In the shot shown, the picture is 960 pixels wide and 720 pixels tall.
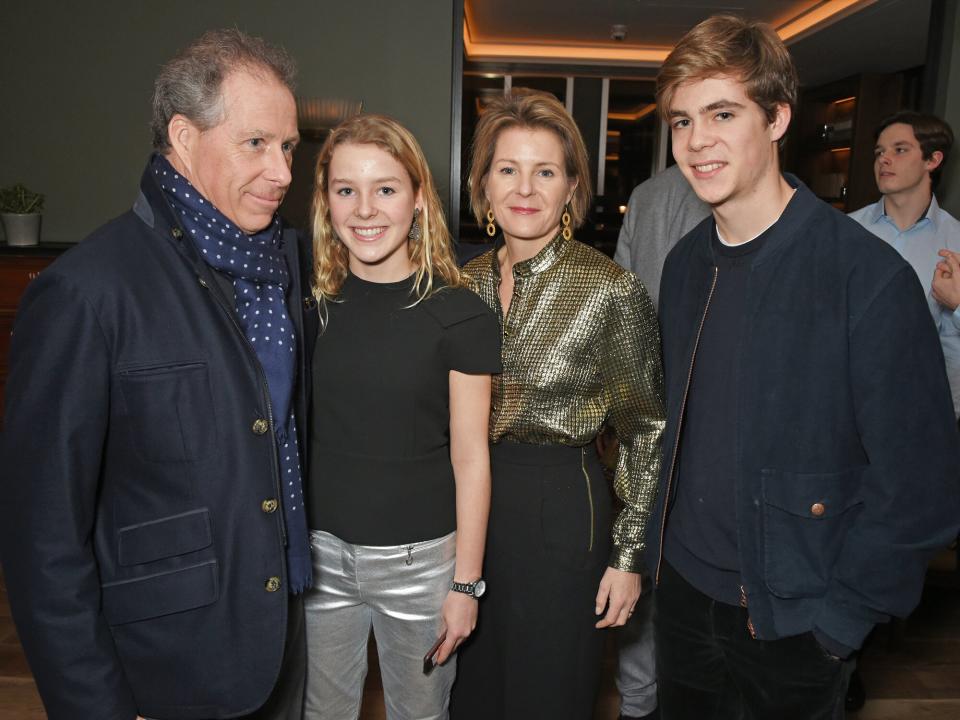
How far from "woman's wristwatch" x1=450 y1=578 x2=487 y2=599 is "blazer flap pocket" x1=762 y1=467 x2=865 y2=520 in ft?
2.07

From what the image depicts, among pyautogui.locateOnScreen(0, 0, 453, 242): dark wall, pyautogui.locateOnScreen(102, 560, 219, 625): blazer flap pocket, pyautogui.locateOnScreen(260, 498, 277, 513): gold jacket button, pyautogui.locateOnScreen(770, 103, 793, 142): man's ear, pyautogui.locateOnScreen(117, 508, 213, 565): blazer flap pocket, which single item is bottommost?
pyautogui.locateOnScreen(102, 560, 219, 625): blazer flap pocket

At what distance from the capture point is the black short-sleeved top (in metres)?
1.52

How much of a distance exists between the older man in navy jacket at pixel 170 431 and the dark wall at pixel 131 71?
119 inches

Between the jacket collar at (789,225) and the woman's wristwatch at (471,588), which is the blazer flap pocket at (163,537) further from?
the jacket collar at (789,225)

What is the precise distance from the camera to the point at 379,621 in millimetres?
1610

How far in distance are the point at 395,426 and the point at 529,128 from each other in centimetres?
72

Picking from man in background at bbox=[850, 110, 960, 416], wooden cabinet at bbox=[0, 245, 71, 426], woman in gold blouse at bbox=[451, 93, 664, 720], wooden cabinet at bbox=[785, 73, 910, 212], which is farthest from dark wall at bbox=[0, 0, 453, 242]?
wooden cabinet at bbox=[785, 73, 910, 212]

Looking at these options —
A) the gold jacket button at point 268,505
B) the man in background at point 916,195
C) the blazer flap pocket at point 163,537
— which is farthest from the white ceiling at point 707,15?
the blazer flap pocket at point 163,537

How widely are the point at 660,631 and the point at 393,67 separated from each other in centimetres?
372

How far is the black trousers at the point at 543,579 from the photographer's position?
165 cm

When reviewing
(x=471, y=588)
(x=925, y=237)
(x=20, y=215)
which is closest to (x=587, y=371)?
→ (x=471, y=588)

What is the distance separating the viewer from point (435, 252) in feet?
5.30

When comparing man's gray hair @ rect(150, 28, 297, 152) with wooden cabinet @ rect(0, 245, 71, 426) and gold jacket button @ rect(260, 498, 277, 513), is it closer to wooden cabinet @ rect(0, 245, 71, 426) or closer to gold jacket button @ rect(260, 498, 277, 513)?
gold jacket button @ rect(260, 498, 277, 513)

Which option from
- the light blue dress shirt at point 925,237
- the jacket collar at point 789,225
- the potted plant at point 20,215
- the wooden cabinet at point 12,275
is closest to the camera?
the jacket collar at point 789,225
